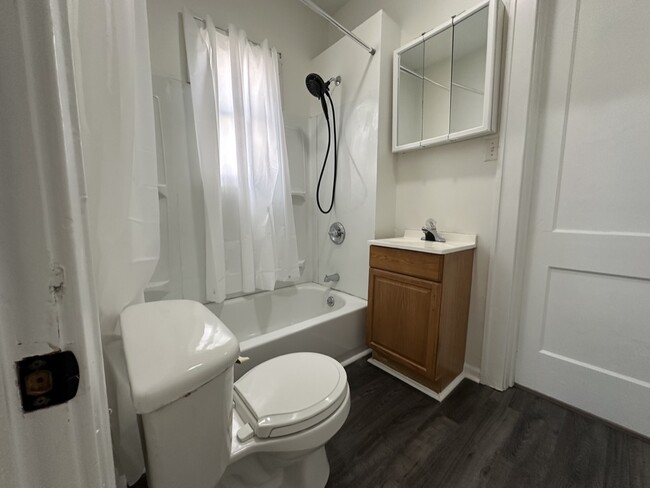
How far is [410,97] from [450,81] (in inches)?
9.4

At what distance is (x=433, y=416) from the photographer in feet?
4.21

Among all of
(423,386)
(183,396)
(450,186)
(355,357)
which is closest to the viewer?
(183,396)

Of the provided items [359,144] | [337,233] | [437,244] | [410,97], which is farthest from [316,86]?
[437,244]

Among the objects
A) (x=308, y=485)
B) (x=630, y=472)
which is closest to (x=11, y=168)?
(x=308, y=485)

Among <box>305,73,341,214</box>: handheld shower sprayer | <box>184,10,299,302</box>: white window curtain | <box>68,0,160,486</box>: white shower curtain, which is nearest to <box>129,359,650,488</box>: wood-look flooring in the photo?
<box>68,0,160,486</box>: white shower curtain

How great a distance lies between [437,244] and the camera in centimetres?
147

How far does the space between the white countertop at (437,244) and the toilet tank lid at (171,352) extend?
101 centimetres

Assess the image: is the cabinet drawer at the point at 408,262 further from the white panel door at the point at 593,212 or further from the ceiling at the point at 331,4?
the ceiling at the point at 331,4

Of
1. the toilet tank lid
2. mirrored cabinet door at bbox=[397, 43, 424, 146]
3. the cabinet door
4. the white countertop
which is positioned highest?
mirrored cabinet door at bbox=[397, 43, 424, 146]

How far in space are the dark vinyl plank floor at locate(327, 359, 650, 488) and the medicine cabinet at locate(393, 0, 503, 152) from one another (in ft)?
4.58

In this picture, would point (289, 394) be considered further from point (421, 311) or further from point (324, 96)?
point (324, 96)

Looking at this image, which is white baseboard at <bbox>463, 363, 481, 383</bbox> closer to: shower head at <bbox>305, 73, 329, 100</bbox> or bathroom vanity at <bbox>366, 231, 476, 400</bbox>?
bathroom vanity at <bbox>366, 231, 476, 400</bbox>

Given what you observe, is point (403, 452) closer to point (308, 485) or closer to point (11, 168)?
point (308, 485)

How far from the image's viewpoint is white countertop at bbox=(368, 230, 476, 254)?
4.33 feet
